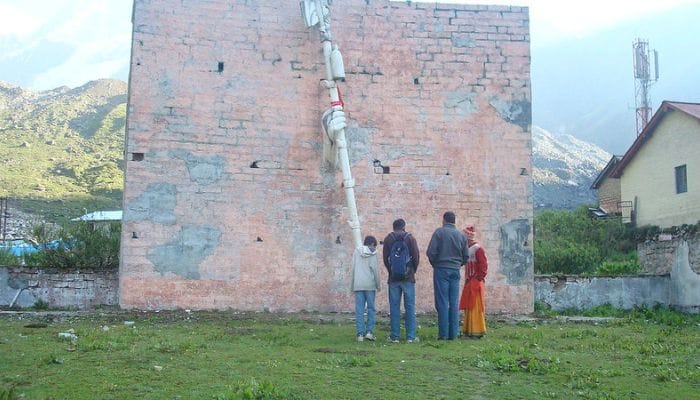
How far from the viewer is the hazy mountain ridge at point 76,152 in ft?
119

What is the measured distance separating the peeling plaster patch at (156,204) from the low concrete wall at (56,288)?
1.30 meters

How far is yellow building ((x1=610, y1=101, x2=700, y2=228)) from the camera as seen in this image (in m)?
23.6

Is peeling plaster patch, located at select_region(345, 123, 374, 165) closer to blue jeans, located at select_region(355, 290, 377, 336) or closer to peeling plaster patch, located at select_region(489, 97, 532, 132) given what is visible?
peeling plaster patch, located at select_region(489, 97, 532, 132)

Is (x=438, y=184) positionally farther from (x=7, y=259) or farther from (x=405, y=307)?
(x=7, y=259)

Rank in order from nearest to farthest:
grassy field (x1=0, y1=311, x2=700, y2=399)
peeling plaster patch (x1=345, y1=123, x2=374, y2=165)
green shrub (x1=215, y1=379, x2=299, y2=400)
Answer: green shrub (x1=215, y1=379, x2=299, y2=400), grassy field (x1=0, y1=311, x2=700, y2=399), peeling plaster patch (x1=345, y1=123, x2=374, y2=165)

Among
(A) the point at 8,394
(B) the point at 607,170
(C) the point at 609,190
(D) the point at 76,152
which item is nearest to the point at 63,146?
(D) the point at 76,152

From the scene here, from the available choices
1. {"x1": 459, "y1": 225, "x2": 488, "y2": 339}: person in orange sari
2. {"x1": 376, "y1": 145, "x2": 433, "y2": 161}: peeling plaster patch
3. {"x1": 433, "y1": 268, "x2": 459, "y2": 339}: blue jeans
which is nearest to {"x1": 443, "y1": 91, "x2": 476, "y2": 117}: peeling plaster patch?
{"x1": 376, "y1": 145, "x2": 433, "y2": 161}: peeling plaster patch

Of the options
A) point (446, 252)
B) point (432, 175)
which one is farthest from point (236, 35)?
point (446, 252)

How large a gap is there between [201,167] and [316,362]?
548 cm

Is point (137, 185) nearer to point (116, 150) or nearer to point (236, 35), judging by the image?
point (236, 35)

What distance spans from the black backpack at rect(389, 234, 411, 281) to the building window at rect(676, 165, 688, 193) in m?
20.2

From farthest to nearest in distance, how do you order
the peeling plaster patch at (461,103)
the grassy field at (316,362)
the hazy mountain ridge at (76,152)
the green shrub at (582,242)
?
the hazy mountain ridge at (76,152) → the green shrub at (582,242) → the peeling plaster patch at (461,103) → the grassy field at (316,362)

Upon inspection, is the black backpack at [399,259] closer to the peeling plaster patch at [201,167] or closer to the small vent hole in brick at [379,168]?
the small vent hole in brick at [379,168]

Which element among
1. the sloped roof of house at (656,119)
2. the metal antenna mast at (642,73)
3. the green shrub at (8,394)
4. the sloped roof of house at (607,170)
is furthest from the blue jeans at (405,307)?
the metal antenna mast at (642,73)
